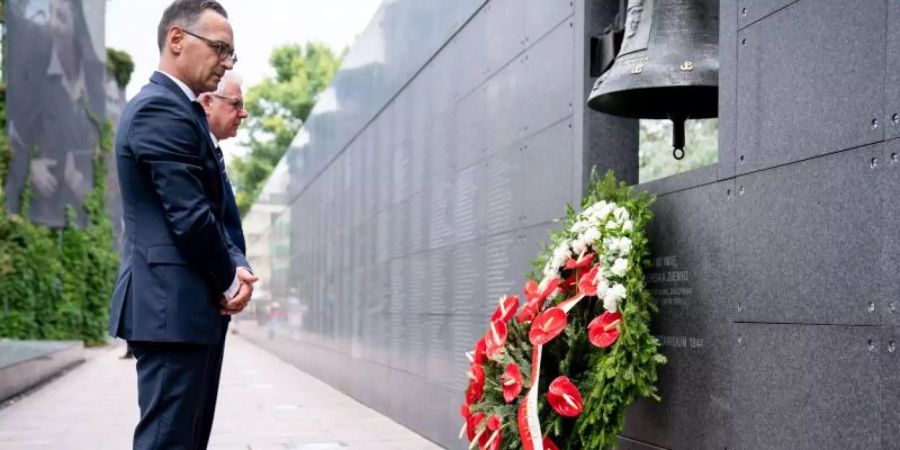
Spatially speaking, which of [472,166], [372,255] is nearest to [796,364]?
[472,166]

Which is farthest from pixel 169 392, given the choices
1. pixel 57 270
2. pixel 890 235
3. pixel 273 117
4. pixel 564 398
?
pixel 273 117

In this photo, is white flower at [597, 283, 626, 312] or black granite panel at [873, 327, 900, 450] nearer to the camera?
black granite panel at [873, 327, 900, 450]

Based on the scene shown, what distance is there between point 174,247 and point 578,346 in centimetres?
163

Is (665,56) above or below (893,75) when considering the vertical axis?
above

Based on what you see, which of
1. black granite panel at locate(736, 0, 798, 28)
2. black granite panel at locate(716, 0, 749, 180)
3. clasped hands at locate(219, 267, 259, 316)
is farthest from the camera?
black granite panel at locate(716, 0, 749, 180)

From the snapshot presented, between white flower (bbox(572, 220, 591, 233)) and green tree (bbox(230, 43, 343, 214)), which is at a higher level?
green tree (bbox(230, 43, 343, 214))

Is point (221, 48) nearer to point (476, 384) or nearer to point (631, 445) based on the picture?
point (476, 384)

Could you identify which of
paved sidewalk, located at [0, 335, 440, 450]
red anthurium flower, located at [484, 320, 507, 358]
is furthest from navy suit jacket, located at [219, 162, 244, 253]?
paved sidewalk, located at [0, 335, 440, 450]

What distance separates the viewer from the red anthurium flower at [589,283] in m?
3.89

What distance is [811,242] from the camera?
3053 millimetres

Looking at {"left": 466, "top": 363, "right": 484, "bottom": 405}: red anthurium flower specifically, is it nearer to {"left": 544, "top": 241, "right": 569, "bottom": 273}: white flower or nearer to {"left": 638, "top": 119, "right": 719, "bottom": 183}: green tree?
{"left": 544, "top": 241, "right": 569, "bottom": 273}: white flower

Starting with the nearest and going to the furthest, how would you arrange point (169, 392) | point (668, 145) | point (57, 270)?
point (169, 392), point (668, 145), point (57, 270)

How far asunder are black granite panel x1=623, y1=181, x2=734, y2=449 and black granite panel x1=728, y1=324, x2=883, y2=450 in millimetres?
142

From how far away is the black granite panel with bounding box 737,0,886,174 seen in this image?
2.80 meters
